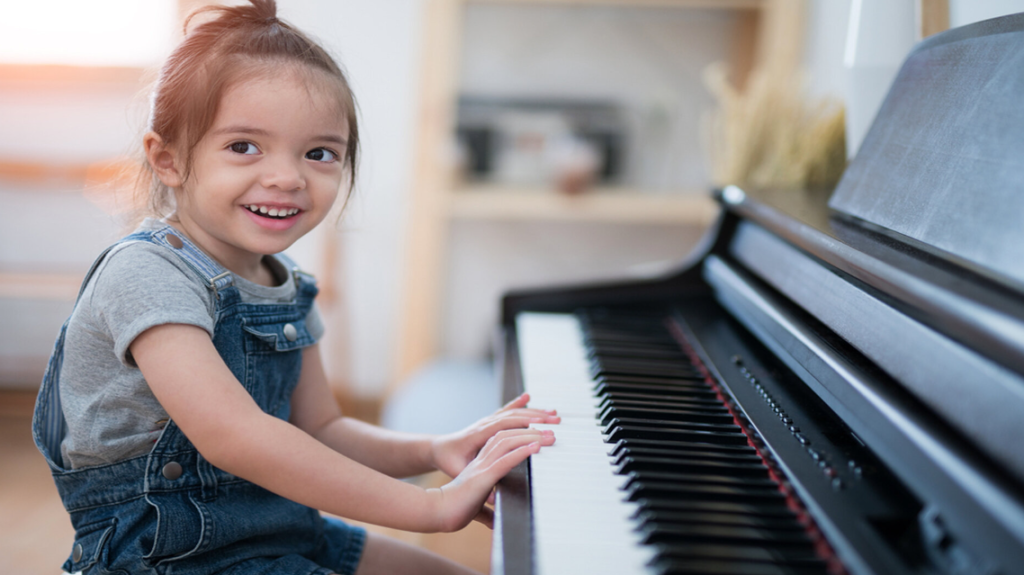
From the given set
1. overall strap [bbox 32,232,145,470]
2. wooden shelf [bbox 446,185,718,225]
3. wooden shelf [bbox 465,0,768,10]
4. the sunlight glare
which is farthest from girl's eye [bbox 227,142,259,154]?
the sunlight glare

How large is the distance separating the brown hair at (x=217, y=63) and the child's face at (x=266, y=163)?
0.01 metres

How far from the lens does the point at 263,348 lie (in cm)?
97

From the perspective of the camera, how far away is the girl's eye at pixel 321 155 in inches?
37.2

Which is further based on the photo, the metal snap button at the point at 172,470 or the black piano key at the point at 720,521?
the metal snap button at the point at 172,470

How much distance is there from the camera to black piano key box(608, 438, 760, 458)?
80cm

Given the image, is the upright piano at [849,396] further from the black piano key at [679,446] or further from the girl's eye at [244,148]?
the girl's eye at [244,148]

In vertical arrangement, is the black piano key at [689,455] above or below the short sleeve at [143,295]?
below

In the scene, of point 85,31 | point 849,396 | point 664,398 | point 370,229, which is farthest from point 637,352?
point 85,31

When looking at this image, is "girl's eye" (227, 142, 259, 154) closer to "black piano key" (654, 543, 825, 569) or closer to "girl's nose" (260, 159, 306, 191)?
"girl's nose" (260, 159, 306, 191)

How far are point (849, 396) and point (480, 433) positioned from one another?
1.32 feet

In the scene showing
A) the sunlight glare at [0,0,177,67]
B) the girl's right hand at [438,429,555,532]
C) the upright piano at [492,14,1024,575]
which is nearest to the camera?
the upright piano at [492,14,1024,575]

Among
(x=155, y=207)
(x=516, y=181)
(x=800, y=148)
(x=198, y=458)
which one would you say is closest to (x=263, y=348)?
(x=198, y=458)

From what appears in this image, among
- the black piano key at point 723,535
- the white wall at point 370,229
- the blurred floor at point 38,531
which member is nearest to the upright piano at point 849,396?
the black piano key at point 723,535

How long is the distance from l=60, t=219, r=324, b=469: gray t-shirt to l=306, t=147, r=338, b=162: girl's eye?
0.62 feet
